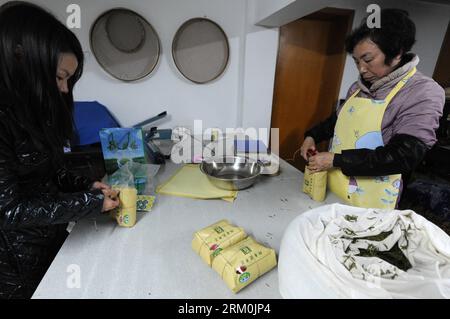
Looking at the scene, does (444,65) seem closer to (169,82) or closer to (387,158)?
(387,158)

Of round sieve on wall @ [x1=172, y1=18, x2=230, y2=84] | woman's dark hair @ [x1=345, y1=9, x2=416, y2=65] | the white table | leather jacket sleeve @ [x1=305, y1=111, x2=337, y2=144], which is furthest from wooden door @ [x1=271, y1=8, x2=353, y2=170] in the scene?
the white table

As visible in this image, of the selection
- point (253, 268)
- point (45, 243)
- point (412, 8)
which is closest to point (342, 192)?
point (253, 268)

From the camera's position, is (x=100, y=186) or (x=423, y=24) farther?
(x=423, y=24)

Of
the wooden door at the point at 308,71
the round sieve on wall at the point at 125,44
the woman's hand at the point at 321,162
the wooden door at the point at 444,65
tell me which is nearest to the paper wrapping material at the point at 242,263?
the woman's hand at the point at 321,162

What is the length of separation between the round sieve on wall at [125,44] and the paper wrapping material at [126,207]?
1.16 meters

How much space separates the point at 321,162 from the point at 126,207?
708 millimetres

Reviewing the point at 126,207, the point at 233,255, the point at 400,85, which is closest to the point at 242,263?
the point at 233,255

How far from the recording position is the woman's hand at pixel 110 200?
2.21 feet

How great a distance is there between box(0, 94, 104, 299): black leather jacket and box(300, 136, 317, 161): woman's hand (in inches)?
31.9

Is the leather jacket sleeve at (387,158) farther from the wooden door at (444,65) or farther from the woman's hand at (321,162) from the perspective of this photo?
the wooden door at (444,65)

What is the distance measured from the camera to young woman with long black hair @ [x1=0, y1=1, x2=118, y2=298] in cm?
53

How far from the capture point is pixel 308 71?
88.1 inches

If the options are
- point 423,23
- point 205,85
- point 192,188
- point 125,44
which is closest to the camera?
point 192,188

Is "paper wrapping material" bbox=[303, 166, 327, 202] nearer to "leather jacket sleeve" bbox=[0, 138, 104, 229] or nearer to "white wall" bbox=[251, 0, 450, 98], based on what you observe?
"leather jacket sleeve" bbox=[0, 138, 104, 229]
